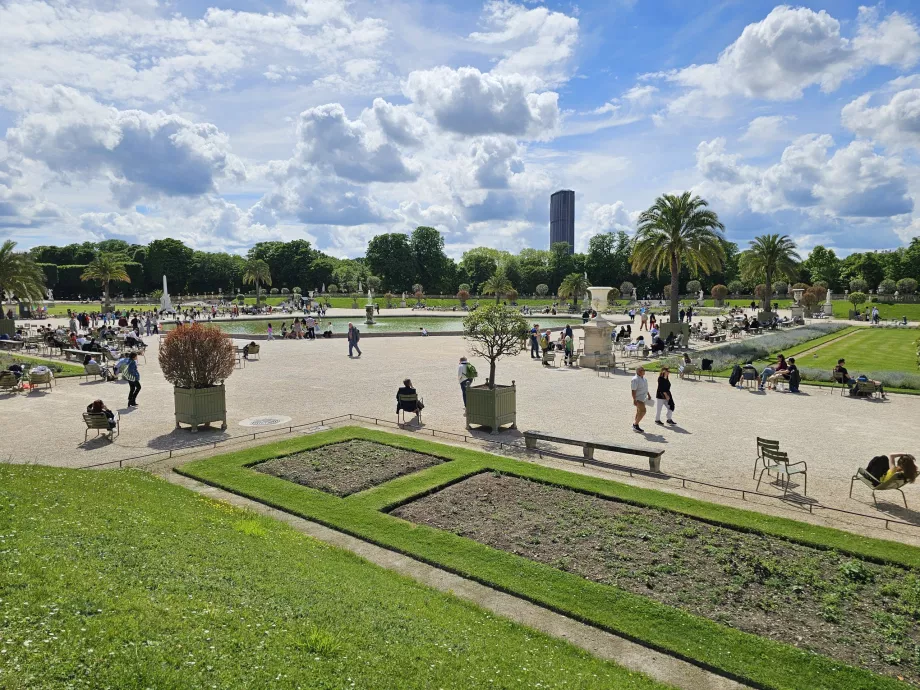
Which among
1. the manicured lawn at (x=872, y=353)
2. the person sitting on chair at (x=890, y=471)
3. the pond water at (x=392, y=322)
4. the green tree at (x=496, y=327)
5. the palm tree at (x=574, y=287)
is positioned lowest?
the manicured lawn at (x=872, y=353)

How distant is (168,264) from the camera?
9875cm

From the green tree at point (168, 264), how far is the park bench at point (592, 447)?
323ft

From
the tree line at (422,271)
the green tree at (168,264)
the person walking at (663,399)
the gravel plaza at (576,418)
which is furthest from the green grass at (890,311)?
the green tree at (168,264)

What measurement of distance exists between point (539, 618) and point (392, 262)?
105 meters

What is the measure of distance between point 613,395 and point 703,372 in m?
6.51

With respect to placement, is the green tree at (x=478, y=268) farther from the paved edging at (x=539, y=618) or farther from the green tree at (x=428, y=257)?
the paved edging at (x=539, y=618)

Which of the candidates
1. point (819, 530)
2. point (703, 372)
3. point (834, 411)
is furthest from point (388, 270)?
point (819, 530)

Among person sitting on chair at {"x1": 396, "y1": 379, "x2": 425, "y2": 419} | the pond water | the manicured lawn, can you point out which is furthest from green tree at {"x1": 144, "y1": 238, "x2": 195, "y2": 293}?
person sitting on chair at {"x1": 396, "y1": 379, "x2": 425, "y2": 419}

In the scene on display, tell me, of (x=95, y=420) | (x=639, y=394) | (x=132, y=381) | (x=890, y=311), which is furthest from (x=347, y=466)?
(x=890, y=311)

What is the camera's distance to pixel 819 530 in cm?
858

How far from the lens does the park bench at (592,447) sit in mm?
11289

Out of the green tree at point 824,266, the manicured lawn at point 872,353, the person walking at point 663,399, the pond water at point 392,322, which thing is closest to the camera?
the person walking at point 663,399

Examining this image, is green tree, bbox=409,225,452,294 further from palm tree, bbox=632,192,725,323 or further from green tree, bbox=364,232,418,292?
palm tree, bbox=632,192,725,323

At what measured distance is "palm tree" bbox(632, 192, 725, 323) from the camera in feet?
120
